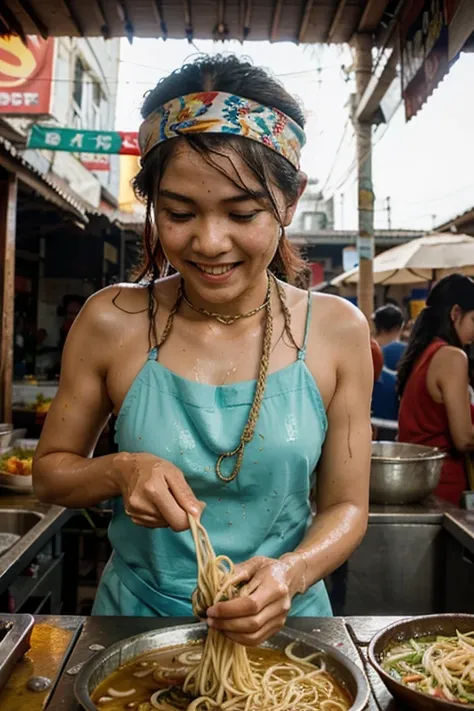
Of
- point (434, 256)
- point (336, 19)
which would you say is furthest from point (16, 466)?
point (434, 256)

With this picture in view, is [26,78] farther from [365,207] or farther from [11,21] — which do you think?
[365,207]

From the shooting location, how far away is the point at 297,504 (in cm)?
187

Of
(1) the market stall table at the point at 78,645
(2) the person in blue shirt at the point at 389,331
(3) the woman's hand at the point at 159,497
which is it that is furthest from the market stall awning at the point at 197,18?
(1) the market stall table at the point at 78,645

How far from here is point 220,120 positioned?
162 cm

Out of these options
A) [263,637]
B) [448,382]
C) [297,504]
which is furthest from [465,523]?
[263,637]

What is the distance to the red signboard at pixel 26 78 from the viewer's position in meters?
8.38

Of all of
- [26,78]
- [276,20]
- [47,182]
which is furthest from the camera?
[26,78]

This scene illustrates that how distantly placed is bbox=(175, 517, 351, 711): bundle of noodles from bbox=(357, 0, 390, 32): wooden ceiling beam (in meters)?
3.78

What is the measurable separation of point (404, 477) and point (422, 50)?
2523 millimetres

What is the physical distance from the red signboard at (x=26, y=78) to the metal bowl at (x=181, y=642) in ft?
27.1

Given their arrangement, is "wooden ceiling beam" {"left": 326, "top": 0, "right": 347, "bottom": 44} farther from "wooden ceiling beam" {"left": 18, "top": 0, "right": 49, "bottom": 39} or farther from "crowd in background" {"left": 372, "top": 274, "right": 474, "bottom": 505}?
"wooden ceiling beam" {"left": 18, "top": 0, "right": 49, "bottom": 39}

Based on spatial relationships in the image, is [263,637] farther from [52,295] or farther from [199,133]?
[52,295]

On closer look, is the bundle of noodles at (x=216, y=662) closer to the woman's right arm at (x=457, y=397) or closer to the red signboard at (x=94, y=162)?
the woman's right arm at (x=457, y=397)

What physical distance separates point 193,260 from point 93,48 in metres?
14.7
